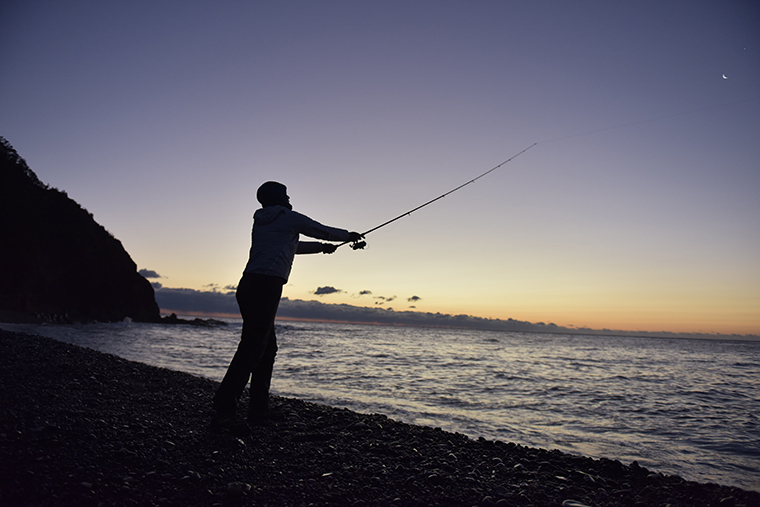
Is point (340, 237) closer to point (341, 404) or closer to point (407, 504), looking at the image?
point (407, 504)

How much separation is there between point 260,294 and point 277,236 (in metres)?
0.67

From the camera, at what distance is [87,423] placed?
13.0 feet

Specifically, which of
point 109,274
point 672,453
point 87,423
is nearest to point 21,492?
point 87,423

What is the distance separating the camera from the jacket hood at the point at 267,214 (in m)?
4.53

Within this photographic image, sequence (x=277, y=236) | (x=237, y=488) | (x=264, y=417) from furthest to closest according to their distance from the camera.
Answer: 1. (x=264, y=417)
2. (x=277, y=236)
3. (x=237, y=488)

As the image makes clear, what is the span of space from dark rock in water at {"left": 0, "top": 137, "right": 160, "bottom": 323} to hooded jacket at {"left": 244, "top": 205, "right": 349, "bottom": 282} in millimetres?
37386

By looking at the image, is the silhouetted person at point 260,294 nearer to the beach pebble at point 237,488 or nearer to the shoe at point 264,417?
the shoe at point 264,417

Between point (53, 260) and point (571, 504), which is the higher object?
point (53, 260)

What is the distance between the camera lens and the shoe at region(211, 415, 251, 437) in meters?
4.15

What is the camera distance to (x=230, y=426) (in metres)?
4.20

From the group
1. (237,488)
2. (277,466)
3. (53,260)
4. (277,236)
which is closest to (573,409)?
(277,466)

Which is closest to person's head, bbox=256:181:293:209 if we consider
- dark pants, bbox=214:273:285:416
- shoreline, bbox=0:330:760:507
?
dark pants, bbox=214:273:285:416

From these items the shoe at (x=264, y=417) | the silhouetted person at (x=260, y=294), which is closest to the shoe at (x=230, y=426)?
the silhouetted person at (x=260, y=294)

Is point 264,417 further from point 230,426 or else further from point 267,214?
point 267,214
